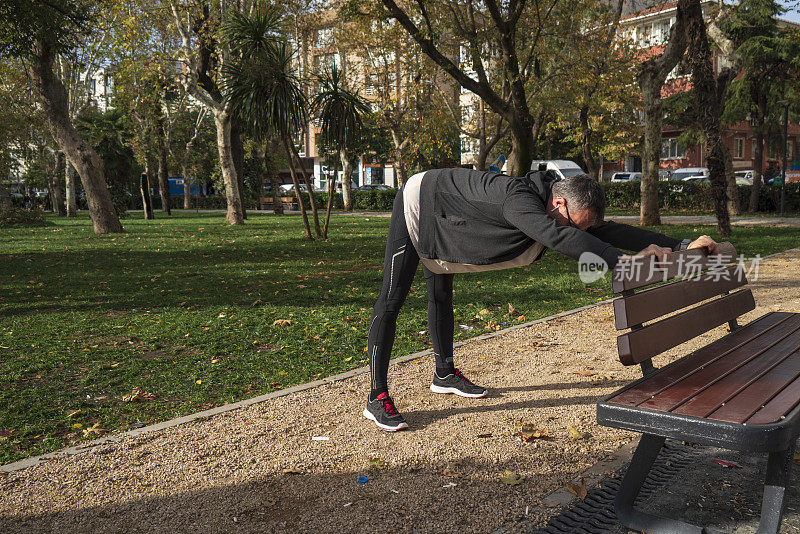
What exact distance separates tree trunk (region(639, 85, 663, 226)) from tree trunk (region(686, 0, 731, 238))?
11.5ft

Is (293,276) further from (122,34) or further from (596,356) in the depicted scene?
(122,34)

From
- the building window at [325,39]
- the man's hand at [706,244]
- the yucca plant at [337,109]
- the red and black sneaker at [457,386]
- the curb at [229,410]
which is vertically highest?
the building window at [325,39]

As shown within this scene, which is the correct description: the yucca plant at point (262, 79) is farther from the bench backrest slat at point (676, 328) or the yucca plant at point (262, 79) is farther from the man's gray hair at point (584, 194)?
the man's gray hair at point (584, 194)

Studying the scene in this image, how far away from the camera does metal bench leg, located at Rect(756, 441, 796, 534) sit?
242 centimetres

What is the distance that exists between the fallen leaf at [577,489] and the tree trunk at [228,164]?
67.2 ft

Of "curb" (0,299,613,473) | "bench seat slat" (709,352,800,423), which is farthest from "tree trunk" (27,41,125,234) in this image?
"bench seat slat" (709,352,800,423)

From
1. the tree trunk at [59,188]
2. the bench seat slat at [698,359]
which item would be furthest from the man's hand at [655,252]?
the tree trunk at [59,188]

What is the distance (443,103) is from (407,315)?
26.0 metres

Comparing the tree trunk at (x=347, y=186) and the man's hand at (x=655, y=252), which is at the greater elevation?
the tree trunk at (x=347, y=186)

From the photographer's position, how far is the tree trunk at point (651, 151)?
17703 millimetres

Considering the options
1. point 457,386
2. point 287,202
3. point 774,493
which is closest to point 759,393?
point 774,493

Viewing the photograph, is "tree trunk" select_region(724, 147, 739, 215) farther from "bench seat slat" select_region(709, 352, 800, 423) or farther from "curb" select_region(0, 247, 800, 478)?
"bench seat slat" select_region(709, 352, 800, 423)

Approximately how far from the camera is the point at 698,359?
308 cm

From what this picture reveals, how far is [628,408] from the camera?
95.4 inches
